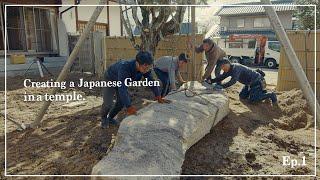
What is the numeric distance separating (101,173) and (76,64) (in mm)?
9448

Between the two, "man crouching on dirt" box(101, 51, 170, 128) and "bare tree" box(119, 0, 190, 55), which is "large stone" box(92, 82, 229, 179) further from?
"bare tree" box(119, 0, 190, 55)

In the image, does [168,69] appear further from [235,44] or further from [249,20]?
[249,20]

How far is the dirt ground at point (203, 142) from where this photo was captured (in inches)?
149

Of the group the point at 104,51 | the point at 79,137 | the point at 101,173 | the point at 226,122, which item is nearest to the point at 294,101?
the point at 226,122

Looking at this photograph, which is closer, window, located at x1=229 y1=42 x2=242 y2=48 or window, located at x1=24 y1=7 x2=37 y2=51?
window, located at x1=24 y1=7 x2=37 y2=51

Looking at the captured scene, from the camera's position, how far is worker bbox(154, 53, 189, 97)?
5.85m

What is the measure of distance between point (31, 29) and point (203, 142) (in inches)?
369

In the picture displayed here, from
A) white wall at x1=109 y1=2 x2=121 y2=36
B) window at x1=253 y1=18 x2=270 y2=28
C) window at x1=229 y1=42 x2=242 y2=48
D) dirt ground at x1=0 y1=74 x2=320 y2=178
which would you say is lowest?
dirt ground at x1=0 y1=74 x2=320 y2=178

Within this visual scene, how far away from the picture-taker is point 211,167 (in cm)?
375

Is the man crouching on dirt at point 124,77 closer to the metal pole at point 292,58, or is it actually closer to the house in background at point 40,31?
the metal pole at point 292,58

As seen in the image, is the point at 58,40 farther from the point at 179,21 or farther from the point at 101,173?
the point at 101,173

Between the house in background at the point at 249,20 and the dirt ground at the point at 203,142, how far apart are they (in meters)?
19.6

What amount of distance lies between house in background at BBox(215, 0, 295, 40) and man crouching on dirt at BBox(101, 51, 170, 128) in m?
21.3

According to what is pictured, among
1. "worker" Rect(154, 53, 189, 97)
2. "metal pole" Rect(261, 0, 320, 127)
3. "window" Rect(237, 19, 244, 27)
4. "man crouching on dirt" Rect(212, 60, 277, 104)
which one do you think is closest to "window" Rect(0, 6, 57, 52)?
"worker" Rect(154, 53, 189, 97)
